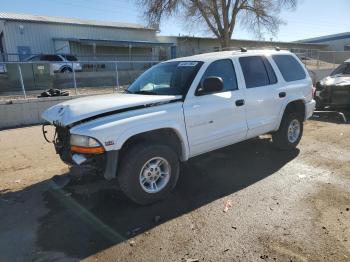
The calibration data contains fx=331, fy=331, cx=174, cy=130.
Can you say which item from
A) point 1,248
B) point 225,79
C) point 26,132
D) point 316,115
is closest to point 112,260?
point 1,248

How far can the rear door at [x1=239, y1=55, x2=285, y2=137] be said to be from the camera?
5.27 metres

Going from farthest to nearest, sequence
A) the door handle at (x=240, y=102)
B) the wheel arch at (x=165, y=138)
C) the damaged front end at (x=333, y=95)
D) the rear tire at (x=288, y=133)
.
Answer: the damaged front end at (x=333, y=95) < the rear tire at (x=288, y=133) < the door handle at (x=240, y=102) < the wheel arch at (x=165, y=138)

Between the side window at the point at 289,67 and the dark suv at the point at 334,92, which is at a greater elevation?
the side window at the point at 289,67

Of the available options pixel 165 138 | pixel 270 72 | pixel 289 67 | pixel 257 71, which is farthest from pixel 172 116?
pixel 289 67

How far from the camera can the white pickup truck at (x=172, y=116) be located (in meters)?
3.84

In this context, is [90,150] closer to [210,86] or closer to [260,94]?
[210,86]

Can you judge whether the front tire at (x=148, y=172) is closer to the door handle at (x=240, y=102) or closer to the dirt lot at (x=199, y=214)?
the dirt lot at (x=199, y=214)

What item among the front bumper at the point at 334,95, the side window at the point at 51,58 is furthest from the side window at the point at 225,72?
the side window at the point at 51,58

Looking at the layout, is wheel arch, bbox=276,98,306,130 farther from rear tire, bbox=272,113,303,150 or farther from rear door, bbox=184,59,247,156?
rear door, bbox=184,59,247,156

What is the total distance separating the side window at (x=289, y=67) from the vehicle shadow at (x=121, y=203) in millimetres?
1420

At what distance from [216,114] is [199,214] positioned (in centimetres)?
147

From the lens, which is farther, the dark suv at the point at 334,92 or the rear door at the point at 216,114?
the dark suv at the point at 334,92

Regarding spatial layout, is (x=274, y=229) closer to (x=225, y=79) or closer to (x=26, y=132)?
(x=225, y=79)

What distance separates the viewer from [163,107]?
4.22 meters
